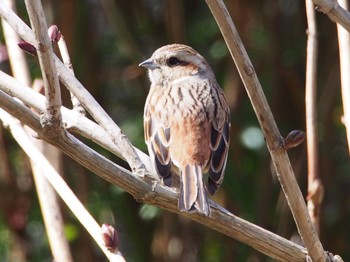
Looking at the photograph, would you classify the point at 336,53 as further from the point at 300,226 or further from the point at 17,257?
the point at 300,226

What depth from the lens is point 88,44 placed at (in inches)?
219

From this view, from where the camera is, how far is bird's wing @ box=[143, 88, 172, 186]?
3.35 m

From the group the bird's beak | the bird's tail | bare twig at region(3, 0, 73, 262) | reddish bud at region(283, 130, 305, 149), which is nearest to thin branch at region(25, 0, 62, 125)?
the bird's tail

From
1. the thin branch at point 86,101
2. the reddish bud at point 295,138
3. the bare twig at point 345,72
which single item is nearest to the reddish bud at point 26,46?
the thin branch at point 86,101

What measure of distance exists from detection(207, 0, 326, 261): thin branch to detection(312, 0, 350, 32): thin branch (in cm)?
30

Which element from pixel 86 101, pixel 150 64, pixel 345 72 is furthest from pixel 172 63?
pixel 86 101

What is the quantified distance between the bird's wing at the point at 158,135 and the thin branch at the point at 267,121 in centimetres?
63

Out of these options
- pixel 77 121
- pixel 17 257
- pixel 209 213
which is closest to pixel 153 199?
pixel 209 213

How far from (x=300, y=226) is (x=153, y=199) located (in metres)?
0.47

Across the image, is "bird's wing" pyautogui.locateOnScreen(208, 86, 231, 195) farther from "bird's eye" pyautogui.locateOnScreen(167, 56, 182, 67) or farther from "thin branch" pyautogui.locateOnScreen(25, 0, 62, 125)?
"thin branch" pyautogui.locateOnScreen(25, 0, 62, 125)

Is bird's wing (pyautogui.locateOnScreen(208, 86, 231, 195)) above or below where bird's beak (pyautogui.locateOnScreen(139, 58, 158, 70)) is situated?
below

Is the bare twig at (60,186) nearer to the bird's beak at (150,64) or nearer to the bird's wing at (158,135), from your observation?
the bird's wing at (158,135)

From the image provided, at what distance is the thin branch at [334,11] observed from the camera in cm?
257

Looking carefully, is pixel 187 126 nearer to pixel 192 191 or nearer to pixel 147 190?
pixel 192 191
